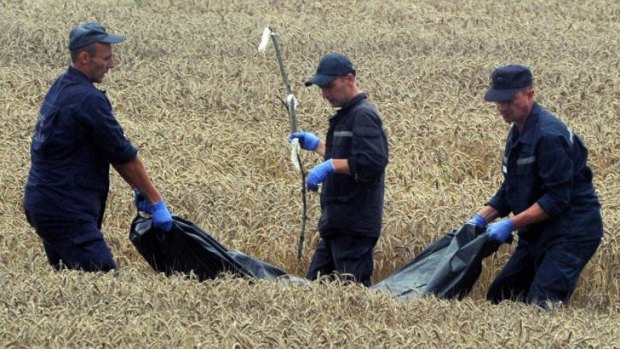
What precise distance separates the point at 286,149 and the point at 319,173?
153 inches

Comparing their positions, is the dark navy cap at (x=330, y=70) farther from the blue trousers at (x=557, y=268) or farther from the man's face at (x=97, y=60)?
the blue trousers at (x=557, y=268)

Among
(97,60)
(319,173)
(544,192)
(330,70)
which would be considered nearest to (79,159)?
(97,60)

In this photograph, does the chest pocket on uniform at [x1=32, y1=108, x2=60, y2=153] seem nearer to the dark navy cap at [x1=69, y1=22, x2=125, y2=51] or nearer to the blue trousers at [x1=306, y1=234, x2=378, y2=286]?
the dark navy cap at [x1=69, y1=22, x2=125, y2=51]

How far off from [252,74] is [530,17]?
648cm

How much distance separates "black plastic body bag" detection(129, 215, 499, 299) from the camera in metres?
7.88

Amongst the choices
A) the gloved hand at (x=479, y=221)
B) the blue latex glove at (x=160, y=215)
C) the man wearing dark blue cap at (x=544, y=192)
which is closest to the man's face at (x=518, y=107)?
the man wearing dark blue cap at (x=544, y=192)

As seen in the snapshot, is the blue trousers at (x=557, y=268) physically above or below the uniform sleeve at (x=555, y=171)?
below

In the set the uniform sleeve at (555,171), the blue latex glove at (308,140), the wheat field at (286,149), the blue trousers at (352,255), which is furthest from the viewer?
the blue latex glove at (308,140)

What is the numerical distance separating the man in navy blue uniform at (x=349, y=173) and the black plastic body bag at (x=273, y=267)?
11.1 inches

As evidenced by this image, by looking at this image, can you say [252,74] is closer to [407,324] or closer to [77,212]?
[77,212]

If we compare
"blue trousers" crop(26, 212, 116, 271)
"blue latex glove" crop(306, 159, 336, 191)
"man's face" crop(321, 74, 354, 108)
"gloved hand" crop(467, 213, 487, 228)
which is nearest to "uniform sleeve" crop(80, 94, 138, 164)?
"blue trousers" crop(26, 212, 116, 271)

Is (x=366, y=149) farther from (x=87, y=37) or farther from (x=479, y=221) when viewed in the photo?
(x=87, y=37)

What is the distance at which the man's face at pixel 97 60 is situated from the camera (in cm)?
771

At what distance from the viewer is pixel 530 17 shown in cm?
1994
